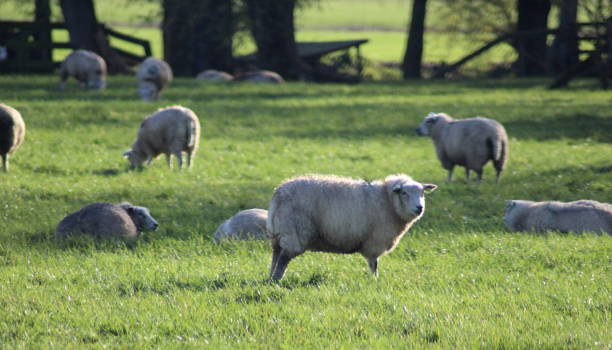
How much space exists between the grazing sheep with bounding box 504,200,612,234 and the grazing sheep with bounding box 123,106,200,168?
6.79 metres

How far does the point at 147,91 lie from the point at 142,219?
534 inches

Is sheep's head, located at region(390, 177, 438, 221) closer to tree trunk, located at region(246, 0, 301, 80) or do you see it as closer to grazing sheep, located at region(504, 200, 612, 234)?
grazing sheep, located at region(504, 200, 612, 234)

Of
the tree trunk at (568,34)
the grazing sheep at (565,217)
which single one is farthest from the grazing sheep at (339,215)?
the tree trunk at (568,34)

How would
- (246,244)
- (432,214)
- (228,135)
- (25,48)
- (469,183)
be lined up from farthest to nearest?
1. (25,48)
2. (228,135)
3. (469,183)
4. (432,214)
5. (246,244)

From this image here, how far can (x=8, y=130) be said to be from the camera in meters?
13.7

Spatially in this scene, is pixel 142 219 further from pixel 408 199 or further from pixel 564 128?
pixel 564 128

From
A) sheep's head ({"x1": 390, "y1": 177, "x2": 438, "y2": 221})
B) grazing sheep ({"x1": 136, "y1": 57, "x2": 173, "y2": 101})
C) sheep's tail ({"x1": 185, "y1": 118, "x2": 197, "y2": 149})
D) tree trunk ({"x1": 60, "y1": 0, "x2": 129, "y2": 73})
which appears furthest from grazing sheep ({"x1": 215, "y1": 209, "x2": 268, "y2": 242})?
tree trunk ({"x1": 60, "y1": 0, "x2": 129, "y2": 73})

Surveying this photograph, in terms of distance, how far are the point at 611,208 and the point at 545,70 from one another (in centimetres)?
2663

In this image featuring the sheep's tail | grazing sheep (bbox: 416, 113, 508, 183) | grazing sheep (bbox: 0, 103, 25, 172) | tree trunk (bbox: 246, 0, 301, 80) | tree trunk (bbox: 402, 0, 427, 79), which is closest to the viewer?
grazing sheep (bbox: 0, 103, 25, 172)

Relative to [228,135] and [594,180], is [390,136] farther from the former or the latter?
[594,180]

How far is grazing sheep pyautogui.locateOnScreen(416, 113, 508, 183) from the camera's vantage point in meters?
13.9

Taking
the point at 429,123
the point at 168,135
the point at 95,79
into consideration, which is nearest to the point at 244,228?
the point at 168,135

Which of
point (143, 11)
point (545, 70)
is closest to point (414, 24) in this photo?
point (545, 70)

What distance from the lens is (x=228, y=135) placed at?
19.9 meters
